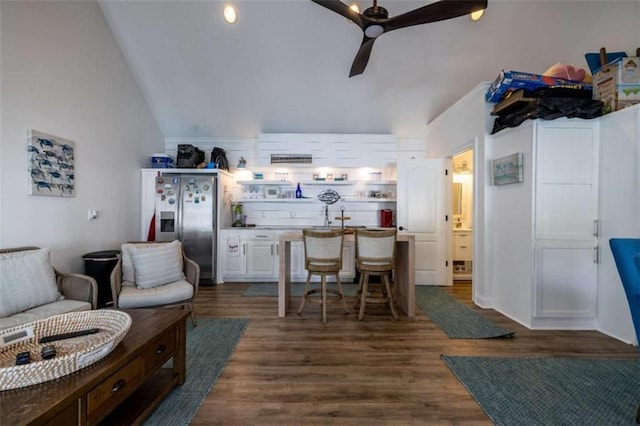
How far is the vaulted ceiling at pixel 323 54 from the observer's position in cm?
364

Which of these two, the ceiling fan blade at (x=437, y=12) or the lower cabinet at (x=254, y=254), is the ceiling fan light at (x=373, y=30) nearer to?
the ceiling fan blade at (x=437, y=12)

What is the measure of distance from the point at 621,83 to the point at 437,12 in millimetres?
2042

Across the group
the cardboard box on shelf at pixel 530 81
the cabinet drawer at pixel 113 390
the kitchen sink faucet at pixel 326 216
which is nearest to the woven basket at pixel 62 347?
the cabinet drawer at pixel 113 390

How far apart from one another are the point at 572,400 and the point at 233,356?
2521mm

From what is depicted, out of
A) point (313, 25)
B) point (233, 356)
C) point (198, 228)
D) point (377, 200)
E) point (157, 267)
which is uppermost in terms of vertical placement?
point (313, 25)

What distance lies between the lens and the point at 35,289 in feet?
7.53

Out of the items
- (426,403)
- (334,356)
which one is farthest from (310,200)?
(426,403)

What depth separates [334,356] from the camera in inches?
92.9

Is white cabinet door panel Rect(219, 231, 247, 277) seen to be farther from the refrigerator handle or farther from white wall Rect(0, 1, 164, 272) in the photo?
white wall Rect(0, 1, 164, 272)

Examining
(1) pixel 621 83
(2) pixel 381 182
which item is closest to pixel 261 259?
(2) pixel 381 182

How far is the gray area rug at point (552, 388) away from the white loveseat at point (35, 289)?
328 cm

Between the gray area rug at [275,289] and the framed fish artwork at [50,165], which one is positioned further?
the gray area rug at [275,289]

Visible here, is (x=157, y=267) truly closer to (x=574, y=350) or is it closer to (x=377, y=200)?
(x=377, y=200)

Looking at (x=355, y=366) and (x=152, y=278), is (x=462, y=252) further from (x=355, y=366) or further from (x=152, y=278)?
(x=152, y=278)
